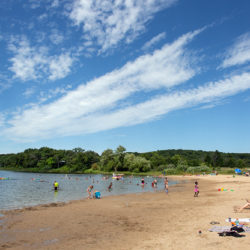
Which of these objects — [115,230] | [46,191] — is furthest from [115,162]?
[115,230]

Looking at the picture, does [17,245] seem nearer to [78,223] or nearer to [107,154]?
[78,223]

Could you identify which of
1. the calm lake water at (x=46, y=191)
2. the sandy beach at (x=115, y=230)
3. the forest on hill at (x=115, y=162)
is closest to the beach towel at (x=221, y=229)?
the sandy beach at (x=115, y=230)

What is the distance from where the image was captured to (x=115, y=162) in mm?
108750

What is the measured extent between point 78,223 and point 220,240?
954 centimetres

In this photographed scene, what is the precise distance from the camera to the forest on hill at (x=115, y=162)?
104250 mm

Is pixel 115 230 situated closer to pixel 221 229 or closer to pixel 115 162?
pixel 221 229

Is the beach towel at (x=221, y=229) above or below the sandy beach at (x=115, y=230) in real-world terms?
above

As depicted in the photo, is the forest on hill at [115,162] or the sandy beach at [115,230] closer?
the sandy beach at [115,230]

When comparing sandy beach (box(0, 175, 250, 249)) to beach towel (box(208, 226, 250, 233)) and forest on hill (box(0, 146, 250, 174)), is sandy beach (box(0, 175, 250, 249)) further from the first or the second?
forest on hill (box(0, 146, 250, 174))

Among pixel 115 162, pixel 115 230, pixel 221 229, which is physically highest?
pixel 115 162

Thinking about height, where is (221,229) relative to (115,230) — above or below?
above

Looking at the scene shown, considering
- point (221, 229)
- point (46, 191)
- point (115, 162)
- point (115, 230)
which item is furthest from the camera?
point (115, 162)

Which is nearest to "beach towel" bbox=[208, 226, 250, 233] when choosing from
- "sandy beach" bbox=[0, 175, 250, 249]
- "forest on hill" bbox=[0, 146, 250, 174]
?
"sandy beach" bbox=[0, 175, 250, 249]

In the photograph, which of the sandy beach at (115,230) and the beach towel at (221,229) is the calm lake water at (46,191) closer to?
the sandy beach at (115,230)
